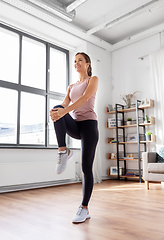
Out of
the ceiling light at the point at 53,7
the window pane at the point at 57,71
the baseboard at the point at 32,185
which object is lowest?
the baseboard at the point at 32,185

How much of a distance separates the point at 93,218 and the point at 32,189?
2.25 meters

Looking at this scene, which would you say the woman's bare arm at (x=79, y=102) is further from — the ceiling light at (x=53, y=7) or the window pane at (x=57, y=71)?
the window pane at (x=57, y=71)

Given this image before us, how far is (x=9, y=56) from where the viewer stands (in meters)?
4.40

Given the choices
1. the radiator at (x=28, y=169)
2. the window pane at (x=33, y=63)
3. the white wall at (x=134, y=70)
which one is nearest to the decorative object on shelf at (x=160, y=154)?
the white wall at (x=134, y=70)

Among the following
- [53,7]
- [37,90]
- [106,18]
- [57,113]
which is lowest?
[57,113]

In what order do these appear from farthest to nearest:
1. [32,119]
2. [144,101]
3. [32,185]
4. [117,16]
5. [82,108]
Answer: [144,101] < [32,119] < [117,16] < [32,185] < [82,108]

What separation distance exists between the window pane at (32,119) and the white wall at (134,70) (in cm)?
198

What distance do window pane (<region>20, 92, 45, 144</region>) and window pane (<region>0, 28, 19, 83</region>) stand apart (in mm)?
438

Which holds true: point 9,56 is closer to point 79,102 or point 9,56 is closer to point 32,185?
point 32,185

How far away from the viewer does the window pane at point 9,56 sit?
4269mm

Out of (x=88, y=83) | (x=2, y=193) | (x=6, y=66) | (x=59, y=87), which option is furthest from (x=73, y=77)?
(x=88, y=83)

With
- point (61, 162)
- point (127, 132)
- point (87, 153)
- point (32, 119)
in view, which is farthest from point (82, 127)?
point (127, 132)

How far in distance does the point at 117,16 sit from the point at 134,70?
58.9 inches

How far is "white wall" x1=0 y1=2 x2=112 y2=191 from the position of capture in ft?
12.5
